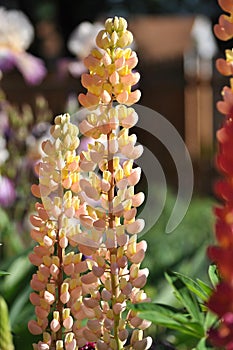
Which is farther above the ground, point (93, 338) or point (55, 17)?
point (55, 17)

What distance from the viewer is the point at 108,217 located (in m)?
0.52

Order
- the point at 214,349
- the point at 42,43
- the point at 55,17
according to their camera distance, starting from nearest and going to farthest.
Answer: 1. the point at 214,349
2. the point at 42,43
3. the point at 55,17

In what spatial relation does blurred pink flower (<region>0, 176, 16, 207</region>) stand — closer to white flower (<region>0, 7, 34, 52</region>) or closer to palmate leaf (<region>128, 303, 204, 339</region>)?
white flower (<region>0, 7, 34, 52</region>)

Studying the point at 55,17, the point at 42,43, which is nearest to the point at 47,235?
the point at 42,43

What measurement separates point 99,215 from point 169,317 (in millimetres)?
88

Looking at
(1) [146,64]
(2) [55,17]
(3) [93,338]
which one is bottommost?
(3) [93,338]

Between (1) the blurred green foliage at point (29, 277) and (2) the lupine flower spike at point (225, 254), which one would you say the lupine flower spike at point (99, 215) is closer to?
(1) the blurred green foliage at point (29, 277)

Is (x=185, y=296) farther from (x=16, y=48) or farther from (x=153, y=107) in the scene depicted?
(x=153, y=107)

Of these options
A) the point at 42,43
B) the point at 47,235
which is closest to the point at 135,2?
the point at 42,43

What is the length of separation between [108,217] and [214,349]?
0.11 m

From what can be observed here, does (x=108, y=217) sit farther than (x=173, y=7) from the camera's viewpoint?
No

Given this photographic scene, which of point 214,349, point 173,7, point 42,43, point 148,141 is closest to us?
point 214,349

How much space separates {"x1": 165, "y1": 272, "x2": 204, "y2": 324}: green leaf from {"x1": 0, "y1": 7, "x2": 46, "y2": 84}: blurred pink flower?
1.80 m

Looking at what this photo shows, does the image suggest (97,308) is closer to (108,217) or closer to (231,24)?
(108,217)
